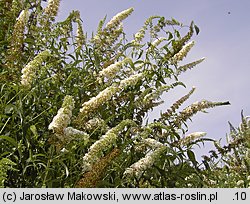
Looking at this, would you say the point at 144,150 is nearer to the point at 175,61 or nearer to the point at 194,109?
the point at 194,109

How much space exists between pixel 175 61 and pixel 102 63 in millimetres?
553

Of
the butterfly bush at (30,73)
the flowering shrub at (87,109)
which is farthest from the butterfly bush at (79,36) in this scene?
the butterfly bush at (30,73)

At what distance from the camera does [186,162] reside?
12.9 feet

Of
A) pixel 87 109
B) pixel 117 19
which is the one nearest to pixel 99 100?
pixel 87 109

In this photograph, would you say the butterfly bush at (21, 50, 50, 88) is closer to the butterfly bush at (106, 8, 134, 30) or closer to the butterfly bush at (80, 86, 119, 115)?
the butterfly bush at (80, 86, 119, 115)

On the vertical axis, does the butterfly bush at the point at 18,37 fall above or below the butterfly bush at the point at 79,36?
below

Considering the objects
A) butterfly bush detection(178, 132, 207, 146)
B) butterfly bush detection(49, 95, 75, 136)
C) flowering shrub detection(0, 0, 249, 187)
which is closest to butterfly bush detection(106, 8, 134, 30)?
flowering shrub detection(0, 0, 249, 187)

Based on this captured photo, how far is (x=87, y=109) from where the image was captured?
3199 millimetres

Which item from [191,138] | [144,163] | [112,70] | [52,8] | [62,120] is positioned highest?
[52,8]

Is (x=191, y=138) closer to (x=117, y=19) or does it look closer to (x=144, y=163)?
(x=144, y=163)

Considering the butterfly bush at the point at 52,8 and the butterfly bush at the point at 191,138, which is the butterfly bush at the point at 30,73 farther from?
the butterfly bush at the point at 191,138

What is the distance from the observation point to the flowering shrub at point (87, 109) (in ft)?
9.81

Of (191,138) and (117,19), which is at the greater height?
(117,19)
